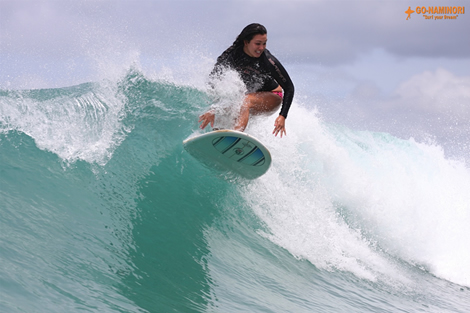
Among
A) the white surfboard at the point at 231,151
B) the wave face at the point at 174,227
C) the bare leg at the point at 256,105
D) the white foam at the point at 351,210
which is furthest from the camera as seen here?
the white foam at the point at 351,210

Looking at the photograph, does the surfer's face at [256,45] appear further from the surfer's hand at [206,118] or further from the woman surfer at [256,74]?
the surfer's hand at [206,118]

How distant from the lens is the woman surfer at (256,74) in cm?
496

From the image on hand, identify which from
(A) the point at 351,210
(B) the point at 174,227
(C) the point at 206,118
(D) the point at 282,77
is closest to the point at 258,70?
(D) the point at 282,77

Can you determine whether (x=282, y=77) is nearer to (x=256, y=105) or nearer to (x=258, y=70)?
(x=258, y=70)

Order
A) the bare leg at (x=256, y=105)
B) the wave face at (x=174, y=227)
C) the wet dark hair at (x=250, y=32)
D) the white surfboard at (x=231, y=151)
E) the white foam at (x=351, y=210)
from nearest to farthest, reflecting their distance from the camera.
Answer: the wave face at (x=174, y=227) < the wet dark hair at (x=250, y=32) < the white surfboard at (x=231, y=151) < the bare leg at (x=256, y=105) < the white foam at (x=351, y=210)

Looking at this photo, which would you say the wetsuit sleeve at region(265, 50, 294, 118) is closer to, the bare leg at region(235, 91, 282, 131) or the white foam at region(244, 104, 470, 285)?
the bare leg at region(235, 91, 282, 131)

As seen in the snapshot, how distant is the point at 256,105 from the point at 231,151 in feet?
2.28

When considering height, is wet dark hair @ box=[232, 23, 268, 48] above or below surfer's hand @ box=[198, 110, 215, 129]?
above

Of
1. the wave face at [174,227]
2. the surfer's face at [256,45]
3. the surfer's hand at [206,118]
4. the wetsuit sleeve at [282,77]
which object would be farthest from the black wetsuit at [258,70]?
the wave face at [174,227]

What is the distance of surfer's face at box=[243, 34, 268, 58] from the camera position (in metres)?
4.91

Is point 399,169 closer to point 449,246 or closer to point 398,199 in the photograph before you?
point 398,199

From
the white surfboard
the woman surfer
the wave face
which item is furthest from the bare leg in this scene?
the wave face

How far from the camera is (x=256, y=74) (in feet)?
17.4

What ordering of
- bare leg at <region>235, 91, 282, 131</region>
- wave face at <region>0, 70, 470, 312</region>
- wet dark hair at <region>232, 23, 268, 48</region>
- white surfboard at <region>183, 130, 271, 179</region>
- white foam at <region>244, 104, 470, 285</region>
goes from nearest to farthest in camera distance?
wave face at <region>0, 70, 470, 312</region>
wet dark hair at <region>232, 23, 268, 48</region>
white surfboard at <region>183, 130, 271, 179</region>
bare leg at <region>235, 91, 282, 131</region>
white foam at <region>244, 104, 470, 285</region>
